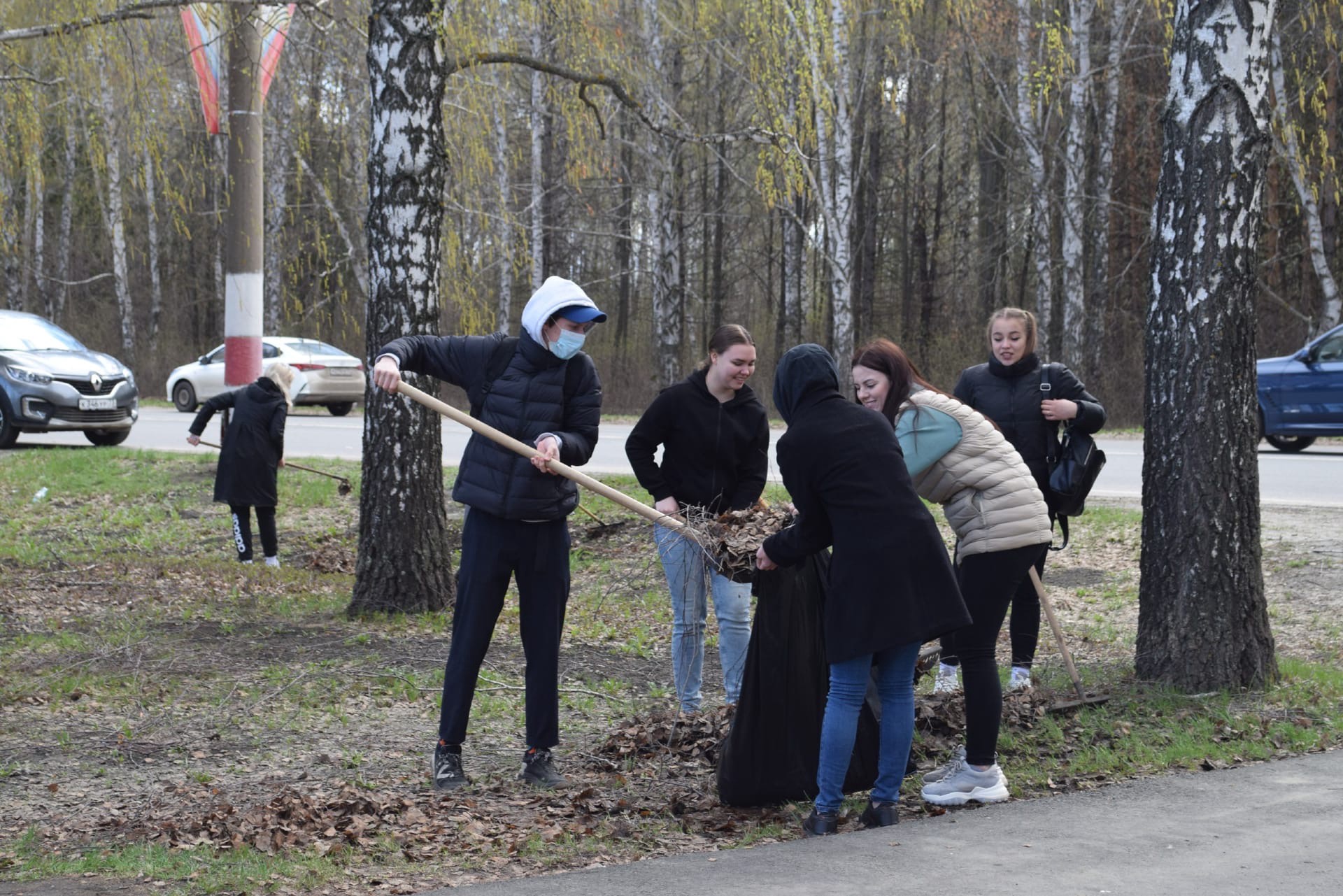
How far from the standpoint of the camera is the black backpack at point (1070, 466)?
6543 millimetres

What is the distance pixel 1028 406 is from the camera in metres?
6.67

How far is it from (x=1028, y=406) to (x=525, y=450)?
2559mm

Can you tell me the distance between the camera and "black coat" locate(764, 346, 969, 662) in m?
4.81

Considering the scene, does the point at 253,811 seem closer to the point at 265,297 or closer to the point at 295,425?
the point at 295,425

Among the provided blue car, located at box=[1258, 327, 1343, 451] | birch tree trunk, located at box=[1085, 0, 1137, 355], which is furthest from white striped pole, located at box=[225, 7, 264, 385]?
birch tree trunk, located at box=[1085, 0, 1137, 355]

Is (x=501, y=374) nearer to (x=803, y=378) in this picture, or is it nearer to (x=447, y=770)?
(x=803, y=378)

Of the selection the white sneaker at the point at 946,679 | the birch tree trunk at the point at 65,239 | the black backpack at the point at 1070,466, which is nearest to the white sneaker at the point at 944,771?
the white sneaker at the point at 946,679

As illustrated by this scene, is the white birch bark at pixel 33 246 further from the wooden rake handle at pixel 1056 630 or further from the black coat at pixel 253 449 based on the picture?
the wooden rake handle at pixel 1056 630

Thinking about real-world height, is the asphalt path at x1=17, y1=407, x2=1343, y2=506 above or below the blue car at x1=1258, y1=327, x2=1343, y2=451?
below

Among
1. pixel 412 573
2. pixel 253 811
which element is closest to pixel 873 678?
pixel 253 811

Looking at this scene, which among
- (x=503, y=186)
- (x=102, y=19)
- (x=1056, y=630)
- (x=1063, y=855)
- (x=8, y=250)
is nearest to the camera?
(x=1063, y=855)

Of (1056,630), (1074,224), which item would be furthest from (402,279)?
(1074,224)

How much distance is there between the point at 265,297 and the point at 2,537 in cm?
2149

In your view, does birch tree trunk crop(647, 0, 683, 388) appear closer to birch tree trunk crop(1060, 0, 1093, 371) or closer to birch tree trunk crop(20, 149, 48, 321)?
birch tree trunk crop(1060, 0, 1093, 371)
